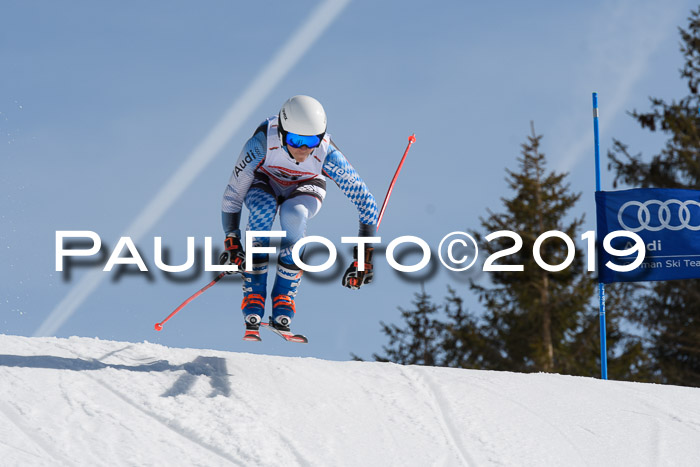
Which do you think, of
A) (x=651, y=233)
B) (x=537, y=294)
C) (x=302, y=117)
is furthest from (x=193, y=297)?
(x=537, y=294)

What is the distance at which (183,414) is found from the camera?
5.55 metres

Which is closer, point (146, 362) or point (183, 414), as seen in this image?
point (183, 414)

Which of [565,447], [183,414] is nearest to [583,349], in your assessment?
[565,447]

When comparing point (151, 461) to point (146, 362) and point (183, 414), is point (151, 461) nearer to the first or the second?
point (183, 414)

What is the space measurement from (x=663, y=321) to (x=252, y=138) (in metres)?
14.6

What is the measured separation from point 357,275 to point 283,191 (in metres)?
0.88

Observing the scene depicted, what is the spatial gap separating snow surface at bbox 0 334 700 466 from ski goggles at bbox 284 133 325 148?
5.92ft

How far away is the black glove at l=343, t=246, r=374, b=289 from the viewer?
22.1ft

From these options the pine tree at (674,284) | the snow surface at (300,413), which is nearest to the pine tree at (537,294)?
the pine tree at (674,284)

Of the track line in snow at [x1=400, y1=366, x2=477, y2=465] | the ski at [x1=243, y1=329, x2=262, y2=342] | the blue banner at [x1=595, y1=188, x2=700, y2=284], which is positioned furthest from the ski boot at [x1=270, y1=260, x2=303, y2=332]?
the blue banner at [x1=595, y1=188, x2=700, y2=284]

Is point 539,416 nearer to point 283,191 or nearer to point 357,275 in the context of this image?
point 357,275

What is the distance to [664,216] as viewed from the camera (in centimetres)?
986

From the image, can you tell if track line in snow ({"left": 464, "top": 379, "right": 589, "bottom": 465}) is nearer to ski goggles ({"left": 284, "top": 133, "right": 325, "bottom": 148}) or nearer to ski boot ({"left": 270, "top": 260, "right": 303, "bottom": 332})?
ski boot ({"left": 270, "top": 260, "right": 303, "bottom": 332})

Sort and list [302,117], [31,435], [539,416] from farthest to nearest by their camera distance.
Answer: [539,416], [302,117], [31,435]
